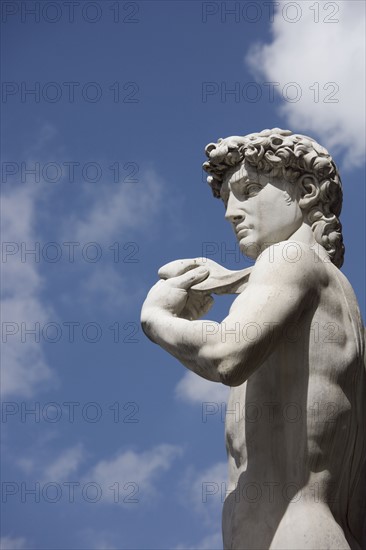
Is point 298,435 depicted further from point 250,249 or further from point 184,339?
point 250,249

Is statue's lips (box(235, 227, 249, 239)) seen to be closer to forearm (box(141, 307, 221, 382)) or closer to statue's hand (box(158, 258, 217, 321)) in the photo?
statue's hand (box(158, 258, 217, 321))

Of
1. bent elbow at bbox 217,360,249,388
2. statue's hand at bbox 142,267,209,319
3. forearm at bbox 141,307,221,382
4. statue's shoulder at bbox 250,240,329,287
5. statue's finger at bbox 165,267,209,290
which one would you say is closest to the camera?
bent elbow at bbox 217,360,249,388

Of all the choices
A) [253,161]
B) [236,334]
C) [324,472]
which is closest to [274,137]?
[253,161]

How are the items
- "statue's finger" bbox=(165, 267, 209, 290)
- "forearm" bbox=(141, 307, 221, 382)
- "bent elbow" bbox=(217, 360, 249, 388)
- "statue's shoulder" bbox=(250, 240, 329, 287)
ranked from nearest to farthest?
"bent elbow" bbox=(217, 360, 249, 388)
"forearm" bbox=(141, 307, 221, 382)
"statue's shoulder" bbox=(250, 240, 329, 287)
"statue's finger" bbox=(165, 267, 209, 290)

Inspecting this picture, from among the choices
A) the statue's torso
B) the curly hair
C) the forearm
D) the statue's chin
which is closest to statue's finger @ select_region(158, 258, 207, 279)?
the statue's chin

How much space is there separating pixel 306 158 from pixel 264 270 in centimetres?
105

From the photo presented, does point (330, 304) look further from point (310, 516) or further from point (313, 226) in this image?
point (310, 516)

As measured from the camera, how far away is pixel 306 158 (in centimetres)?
802

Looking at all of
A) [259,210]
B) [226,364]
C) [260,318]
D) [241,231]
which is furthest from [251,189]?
[226,364]

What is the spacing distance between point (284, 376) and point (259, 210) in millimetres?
1285

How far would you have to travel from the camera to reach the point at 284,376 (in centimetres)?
739

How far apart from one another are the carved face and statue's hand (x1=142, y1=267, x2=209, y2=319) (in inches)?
15.9

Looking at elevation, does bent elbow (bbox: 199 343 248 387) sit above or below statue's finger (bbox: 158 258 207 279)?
below

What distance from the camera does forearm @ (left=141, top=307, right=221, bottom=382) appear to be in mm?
7125
